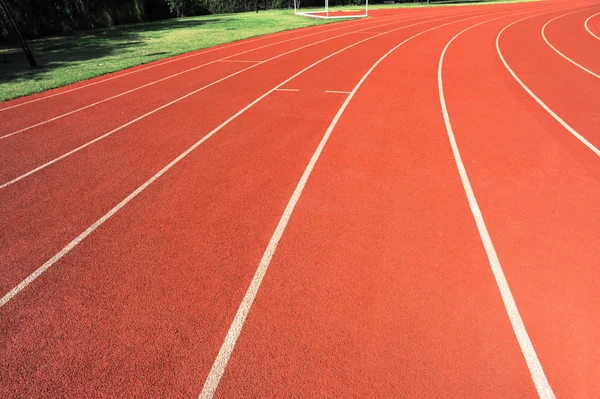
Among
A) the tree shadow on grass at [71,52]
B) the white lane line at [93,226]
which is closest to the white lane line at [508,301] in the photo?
the white lane line at [93,226]

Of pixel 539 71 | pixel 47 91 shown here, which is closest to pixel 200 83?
pixel 47 91

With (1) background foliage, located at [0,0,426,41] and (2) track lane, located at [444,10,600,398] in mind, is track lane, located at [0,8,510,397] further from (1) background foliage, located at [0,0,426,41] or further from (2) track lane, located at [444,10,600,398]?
(1) background foliage, located at [0,0,426,41]

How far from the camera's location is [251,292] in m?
3.33

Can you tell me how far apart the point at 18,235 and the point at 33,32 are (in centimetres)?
2863

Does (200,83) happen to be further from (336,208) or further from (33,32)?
(33,32)

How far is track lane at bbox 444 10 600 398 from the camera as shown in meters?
2.77

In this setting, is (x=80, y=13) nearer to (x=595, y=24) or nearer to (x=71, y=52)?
(x=71, y=52)

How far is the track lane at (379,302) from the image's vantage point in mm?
2580

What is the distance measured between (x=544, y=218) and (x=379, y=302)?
2666 millimetres

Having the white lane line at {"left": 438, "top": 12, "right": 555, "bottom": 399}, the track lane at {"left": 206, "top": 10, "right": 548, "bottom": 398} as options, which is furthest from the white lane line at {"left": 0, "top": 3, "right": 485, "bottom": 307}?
the white lane line at {"left": 438, "top": 12, "right": 555, "bottom": 399}

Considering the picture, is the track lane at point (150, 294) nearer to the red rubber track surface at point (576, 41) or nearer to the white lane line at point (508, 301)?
the white lane line at point (508, 301)

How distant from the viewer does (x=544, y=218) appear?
417 cm

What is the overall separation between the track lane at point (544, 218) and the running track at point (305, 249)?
24 mm

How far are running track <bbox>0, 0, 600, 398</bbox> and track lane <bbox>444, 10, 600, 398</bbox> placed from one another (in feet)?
0.08
